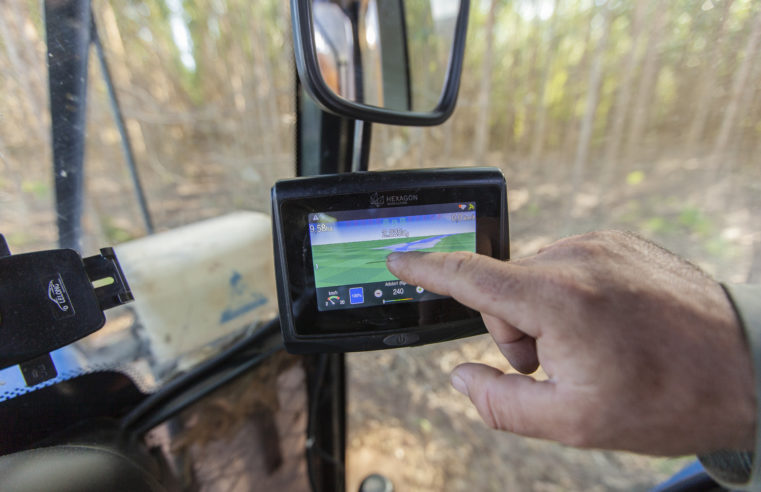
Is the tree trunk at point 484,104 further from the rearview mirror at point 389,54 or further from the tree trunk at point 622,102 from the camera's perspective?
the rearview mirror at point 389,54

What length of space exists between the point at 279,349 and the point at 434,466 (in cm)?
125

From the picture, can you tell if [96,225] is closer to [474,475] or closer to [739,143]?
[474,475]

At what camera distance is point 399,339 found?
67cm

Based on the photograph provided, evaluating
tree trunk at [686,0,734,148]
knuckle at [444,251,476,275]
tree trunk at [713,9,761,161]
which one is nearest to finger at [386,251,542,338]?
knuckle at [444,251,476,275]

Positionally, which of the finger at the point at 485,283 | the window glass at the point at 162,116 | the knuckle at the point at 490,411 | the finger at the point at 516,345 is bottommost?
the knuckle at the point at 490,411

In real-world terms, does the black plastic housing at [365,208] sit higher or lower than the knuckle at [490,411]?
higher

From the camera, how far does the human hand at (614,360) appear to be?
1.40 feet

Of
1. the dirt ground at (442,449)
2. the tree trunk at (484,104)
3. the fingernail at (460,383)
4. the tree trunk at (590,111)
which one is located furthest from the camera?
the tree trunk at (590,111)

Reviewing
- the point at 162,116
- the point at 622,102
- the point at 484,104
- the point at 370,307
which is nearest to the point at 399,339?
the point at 370,307

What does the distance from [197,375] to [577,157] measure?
3.61 m

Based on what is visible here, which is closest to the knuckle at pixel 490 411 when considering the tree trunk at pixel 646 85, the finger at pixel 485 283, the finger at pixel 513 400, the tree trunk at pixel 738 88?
the finger at pixel 513 400

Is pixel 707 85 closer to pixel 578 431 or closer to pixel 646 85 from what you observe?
pixel 646 85

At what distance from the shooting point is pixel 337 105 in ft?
2.18

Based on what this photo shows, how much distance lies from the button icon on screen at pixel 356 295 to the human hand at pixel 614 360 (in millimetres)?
187
